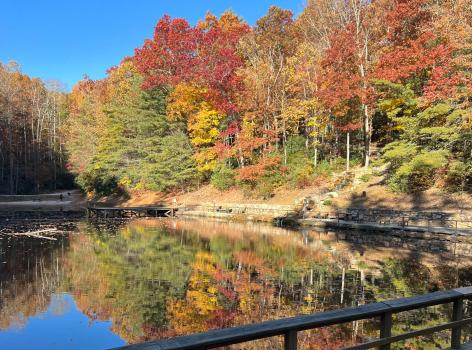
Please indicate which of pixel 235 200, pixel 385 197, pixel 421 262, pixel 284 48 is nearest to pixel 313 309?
pixel 421 262

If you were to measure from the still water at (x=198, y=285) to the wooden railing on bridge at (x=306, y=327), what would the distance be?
4449 millimetres

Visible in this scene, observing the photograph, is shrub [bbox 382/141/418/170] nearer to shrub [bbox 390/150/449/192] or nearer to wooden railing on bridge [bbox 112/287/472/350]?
shrub [bbox 390/150/449/192]

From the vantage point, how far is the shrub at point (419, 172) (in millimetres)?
22297

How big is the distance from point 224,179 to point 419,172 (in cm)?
1804

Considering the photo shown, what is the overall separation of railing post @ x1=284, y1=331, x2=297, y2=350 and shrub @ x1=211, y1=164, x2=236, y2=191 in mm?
34643

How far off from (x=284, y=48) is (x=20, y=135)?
4095cm

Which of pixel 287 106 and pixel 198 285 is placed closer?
pixel 198 285

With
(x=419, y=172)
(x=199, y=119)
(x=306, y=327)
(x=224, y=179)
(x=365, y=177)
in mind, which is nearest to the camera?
(x=306, y=327)

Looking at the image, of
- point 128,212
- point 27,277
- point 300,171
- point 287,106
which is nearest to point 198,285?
point 27,277

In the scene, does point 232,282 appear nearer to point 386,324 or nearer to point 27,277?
point 27,277

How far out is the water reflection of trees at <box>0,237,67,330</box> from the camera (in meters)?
10.9

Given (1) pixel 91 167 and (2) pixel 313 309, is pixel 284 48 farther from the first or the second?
(2) pixel 313 309

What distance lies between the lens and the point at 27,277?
14273 mm

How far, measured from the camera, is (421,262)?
15.7m
